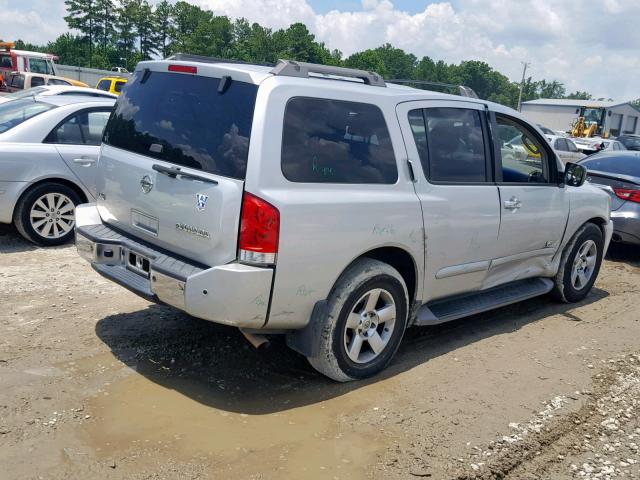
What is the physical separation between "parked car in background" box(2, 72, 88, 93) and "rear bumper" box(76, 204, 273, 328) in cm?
2327

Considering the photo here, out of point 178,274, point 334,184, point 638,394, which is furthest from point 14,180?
point 638,394

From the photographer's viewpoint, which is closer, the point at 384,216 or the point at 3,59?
the point at 384,216

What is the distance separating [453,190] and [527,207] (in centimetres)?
103

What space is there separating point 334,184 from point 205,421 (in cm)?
162

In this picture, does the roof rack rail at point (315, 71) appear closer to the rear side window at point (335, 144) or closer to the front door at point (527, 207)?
the rear side window at point (335, 144)

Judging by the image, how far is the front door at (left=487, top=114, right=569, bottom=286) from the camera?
5.27 meters

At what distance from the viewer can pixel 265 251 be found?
11.9ft

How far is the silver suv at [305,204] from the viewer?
367cm

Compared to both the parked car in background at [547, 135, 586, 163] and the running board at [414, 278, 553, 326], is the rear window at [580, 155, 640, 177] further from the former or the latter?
the parked car in background at [547, 135, 586, 163]

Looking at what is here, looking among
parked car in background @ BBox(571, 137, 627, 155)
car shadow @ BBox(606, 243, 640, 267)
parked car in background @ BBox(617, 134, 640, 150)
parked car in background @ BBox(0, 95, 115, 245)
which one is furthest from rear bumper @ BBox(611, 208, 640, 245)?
parked car in background @ BBox(617, 134, 640, 150)

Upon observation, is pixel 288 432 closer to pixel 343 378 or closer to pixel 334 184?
pixel 343 378

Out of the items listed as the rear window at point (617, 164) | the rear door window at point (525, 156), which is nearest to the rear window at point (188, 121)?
the rear door window at point (525, 156)

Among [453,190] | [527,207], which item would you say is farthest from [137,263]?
[527,207]

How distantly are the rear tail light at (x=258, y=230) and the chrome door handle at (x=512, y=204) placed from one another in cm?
234
